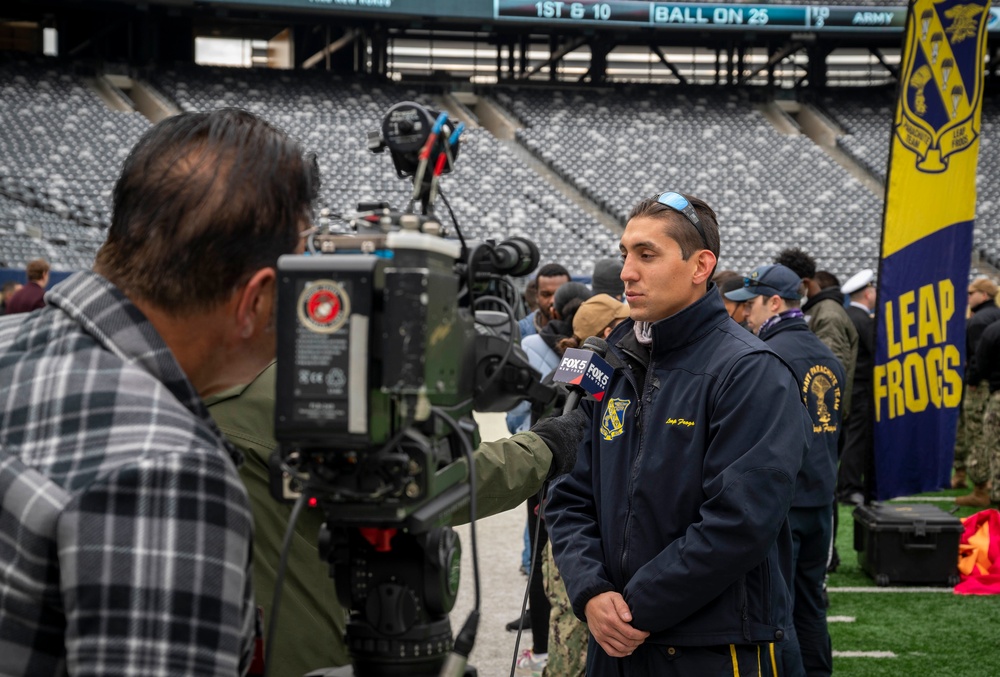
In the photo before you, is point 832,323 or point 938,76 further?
point 832,323

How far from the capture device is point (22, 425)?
107 cm

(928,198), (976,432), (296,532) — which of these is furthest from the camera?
(976,432)

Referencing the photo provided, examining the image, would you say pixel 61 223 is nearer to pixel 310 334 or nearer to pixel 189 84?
pixel 189 84

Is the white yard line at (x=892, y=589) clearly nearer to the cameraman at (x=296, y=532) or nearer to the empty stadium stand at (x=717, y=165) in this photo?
the cameraman at (x=296, y=532)

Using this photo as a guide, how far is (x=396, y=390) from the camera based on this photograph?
3.80 ft

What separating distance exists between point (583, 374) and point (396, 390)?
1.30m

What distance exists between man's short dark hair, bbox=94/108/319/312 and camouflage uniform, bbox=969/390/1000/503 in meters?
8.02

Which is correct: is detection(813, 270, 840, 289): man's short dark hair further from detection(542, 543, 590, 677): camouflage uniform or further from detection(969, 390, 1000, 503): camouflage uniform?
detection(542, 543, 590, 677): camouflage uniform

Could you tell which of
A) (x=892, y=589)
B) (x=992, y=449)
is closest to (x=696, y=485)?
(x=892, y=589)

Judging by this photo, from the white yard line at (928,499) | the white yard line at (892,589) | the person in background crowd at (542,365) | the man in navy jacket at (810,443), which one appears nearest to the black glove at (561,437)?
the man in navy jacket at (810,443)

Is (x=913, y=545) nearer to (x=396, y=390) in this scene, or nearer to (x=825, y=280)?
(x=825, y=280)

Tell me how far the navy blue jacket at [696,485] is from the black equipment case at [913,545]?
3898mm

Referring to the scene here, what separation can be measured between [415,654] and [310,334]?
1.59 feet

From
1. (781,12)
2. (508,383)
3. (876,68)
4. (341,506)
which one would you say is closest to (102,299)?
(341,506)
